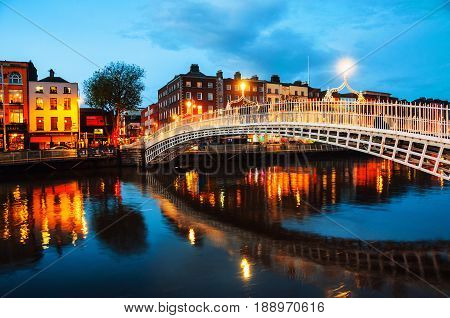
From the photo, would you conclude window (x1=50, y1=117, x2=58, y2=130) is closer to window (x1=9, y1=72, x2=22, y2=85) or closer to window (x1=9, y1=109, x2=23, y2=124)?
window (x1=9, y1=109, x2=23, y2=124)

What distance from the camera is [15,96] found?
171 feet

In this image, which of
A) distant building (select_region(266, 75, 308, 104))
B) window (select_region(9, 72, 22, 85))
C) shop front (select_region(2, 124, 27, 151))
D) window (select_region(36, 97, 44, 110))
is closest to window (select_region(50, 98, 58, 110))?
window (select_region(36, 97, 44, 110))

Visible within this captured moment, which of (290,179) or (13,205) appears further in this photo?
(290,179)

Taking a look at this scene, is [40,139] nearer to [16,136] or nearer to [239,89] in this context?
[16,136]

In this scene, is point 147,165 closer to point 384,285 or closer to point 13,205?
point 13,205

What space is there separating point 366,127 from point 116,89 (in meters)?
42.7

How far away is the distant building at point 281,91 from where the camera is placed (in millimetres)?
81694

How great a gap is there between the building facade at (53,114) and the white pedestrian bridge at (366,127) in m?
26.7

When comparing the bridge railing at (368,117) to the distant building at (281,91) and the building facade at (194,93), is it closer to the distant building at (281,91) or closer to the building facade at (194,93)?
the building facade at (194,93)

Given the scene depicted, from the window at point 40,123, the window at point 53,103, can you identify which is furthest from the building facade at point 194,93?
the window at point 40,123

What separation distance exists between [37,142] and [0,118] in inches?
225

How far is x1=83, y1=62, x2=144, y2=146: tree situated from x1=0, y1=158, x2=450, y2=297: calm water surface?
89.2ft

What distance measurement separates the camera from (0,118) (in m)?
50.1

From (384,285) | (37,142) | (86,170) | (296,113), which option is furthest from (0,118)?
(384,285)
